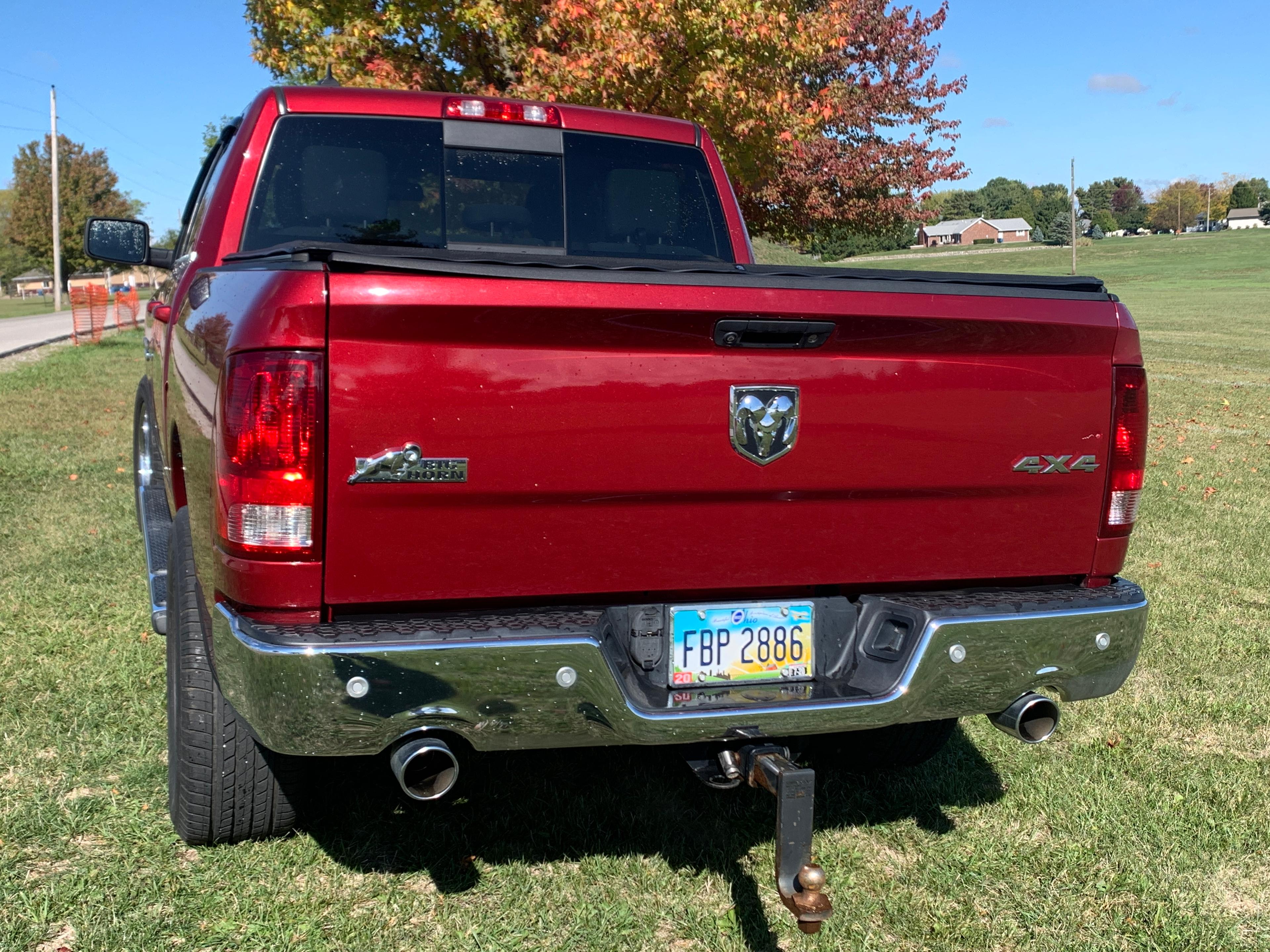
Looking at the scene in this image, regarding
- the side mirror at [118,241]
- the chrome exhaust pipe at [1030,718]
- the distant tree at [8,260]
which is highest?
the distant tree at [8,260]

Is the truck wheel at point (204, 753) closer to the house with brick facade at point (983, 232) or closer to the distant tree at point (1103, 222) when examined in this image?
the distant tree at point (1103, 222)

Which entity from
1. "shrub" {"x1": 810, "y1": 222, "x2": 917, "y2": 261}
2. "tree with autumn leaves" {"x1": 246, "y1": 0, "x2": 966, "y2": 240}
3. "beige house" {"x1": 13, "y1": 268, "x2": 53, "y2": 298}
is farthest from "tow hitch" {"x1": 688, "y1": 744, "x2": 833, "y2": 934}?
"beige house" {"x1": 13, "y1": 268, "x2": 53, "y2": 298}

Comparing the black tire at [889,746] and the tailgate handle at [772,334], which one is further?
the black tire at [889,746]

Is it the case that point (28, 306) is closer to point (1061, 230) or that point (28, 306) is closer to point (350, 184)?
point (350, 184)

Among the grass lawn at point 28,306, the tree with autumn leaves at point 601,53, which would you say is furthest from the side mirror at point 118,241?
the grass lawn at point 28,306

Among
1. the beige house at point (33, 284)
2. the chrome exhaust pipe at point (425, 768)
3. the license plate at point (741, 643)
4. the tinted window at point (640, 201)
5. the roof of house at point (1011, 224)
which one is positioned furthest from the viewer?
the roof of house at point (1011, 224)

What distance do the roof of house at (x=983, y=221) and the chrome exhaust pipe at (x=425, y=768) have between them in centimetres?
13569

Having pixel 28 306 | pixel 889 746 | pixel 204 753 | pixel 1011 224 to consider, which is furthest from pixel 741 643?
pixel 1011 224

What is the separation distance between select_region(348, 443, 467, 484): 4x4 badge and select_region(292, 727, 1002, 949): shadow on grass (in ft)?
4.36

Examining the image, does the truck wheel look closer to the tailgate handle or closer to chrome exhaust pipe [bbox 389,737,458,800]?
chrome exhaust pipe [bbox 389,737,458,800]

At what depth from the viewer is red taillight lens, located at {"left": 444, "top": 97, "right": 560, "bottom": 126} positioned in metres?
3.88

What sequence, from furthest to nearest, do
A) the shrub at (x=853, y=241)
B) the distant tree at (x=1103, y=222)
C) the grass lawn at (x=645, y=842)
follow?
1. the distant tree at (x=1103, y=222)
2. the shrub at (x=853, y=241)
3. the grass lawn at (x=645, y=842)

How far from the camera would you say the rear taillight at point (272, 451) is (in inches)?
89.4

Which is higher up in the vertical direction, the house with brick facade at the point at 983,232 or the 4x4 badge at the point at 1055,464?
the house with brick facade at the point at 983,232
